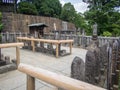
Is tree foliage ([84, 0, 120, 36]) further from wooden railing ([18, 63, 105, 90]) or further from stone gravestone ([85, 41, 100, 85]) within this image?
wooden railing ([18, 63, 105, 90])

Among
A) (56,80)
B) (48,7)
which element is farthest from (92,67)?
(48,7)

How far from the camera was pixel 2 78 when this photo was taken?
3.58 meters

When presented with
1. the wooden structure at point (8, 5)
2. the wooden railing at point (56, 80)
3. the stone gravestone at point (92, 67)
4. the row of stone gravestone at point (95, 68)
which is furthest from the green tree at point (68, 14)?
the wooden railing at point (56, 80)

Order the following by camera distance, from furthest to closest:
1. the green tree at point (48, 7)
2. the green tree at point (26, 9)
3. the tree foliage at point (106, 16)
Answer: the green tree at point (48, 7) → the green tree at point (26, 9) → the tree foliage at point (106, 16)

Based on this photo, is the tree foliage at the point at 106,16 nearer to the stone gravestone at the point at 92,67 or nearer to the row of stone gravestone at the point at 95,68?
the row of stone gravestone at the point at 95,68

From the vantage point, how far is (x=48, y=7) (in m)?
26.4

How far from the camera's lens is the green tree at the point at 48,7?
83.2 feet

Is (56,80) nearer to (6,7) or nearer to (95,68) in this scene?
(95,68)

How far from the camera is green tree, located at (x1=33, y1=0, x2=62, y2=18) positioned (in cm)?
2535

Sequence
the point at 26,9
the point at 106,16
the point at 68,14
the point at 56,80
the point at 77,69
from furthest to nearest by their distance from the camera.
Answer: the point at 68,14, the point at 26,9, the point at 106,16, the point at 77,69, the point at 56,80

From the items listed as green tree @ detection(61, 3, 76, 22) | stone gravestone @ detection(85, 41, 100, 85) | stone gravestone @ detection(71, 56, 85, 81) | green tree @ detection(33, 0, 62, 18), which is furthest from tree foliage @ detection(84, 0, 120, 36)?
green tree @ detection(61, 3, 76, 22)

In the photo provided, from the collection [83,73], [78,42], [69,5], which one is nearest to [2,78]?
[83,73]

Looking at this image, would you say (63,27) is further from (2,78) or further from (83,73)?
(83,73)

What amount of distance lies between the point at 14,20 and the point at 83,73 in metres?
13.1
